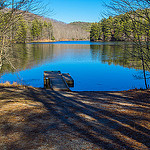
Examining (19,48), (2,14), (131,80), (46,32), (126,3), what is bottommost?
(131,80)

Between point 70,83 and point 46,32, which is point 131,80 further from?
point 46,32

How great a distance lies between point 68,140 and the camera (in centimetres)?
365

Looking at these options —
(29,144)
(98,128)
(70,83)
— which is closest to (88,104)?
(98,128)

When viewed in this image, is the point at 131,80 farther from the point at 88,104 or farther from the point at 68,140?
the point at 68,140

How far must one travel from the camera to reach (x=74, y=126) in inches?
173

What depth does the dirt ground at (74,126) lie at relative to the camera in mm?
3492

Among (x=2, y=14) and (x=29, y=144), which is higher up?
(x=2, y=14)

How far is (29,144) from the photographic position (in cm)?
343

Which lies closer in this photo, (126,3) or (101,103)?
(101,103)

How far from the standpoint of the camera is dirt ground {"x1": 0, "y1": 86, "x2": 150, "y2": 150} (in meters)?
3.49

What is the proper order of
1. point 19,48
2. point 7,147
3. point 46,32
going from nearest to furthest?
point 7,147 < point 19,48 < point 46,32

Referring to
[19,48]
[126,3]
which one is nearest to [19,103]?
[19,48]

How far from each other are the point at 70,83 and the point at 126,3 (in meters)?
8.73

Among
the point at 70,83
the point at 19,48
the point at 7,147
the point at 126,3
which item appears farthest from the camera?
the point at 70,83
